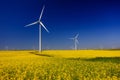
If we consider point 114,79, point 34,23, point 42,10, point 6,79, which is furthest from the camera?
point 34,23

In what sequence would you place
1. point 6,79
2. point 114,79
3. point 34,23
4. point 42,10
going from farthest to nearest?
point 34,23 < point 42,10 < point 6,79 < point 114,79

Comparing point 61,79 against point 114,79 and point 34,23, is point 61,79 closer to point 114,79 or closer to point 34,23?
point 114,79

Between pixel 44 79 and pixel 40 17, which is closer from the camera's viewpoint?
pixel 44 79

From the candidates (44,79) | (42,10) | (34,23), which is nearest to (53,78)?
(44,79)

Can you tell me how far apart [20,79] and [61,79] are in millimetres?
2457

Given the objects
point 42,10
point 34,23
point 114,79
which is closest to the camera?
point 114,79

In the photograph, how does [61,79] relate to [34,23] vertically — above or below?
below

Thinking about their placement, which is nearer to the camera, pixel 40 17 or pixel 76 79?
pixel 76 79

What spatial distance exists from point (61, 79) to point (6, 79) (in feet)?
10.6

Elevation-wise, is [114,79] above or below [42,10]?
below

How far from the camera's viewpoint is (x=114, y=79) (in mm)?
14000

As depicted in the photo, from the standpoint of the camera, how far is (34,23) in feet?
200

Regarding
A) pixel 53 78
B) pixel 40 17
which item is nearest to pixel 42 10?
pixel 40 17

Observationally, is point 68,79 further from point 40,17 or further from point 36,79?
point 40,17
